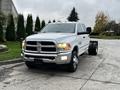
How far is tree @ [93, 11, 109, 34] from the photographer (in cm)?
6725

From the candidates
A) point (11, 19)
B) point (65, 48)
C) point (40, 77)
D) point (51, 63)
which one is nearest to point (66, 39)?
point (65, 48)

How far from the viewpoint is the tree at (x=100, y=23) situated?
2648 inches

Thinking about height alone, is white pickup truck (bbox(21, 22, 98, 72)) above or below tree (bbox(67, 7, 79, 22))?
below

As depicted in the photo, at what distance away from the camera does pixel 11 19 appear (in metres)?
23.5

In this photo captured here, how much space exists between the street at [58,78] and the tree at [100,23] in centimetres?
5784

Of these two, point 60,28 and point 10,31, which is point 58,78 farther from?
point 10,31

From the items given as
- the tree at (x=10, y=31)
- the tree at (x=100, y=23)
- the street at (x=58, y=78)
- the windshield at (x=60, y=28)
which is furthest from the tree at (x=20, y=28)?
the tree at (x=100, y=23)

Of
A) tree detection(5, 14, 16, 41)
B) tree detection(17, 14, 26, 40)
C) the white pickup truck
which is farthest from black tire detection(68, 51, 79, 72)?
tree detection(17, 14, 26, 40)

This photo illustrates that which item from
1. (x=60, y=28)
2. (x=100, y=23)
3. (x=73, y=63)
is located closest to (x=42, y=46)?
(x=73, y=63)

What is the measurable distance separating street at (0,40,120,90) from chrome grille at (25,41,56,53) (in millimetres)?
891

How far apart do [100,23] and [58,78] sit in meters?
62.4

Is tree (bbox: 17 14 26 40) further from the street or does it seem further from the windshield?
the street

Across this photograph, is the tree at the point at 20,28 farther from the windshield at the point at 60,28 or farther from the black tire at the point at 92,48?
the windshield at the point at 60,28

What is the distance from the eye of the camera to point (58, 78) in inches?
319
